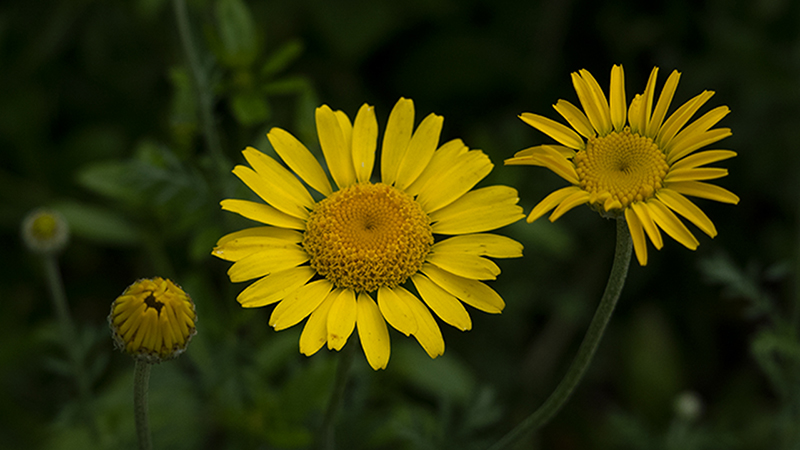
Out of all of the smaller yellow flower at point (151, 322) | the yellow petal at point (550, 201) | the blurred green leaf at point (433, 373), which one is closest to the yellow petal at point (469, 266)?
the yellow petal at point (550, 201)

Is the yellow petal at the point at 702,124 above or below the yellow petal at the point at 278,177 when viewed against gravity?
above

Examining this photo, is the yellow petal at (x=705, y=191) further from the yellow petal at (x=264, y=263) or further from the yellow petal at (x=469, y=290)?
the yellow petal at (x=264, y=263)

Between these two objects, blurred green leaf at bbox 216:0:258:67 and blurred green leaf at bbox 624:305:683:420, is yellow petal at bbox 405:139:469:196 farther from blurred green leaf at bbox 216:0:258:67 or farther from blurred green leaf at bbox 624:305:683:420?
blurred green leaf at bbox 624:305:683:420

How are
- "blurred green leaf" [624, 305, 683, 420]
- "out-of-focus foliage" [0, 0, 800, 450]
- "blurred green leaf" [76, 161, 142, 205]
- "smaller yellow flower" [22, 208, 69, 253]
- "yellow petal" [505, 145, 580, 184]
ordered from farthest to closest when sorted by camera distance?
"blurred green leaf" [624, 305, 683, 420], "out-of-focus foliage" [0, 0, 800, 450], "blurred green leaf" [76, 161, 142, 205], "smaller yellow flower" [22, 208, 69, 253], "yellow petal" [505, 145, 580, 184]

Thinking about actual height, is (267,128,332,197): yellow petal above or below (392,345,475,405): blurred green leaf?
above

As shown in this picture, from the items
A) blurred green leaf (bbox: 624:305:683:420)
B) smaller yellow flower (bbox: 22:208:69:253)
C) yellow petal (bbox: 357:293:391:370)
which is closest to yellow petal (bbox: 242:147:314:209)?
yellow petal (bbox: 357:293:391:370)

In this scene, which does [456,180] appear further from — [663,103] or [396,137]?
[663,103]
